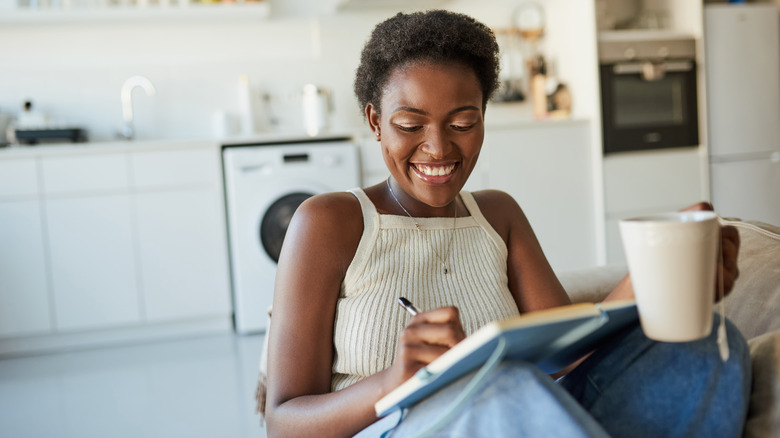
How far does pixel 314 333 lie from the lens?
3.53 feet

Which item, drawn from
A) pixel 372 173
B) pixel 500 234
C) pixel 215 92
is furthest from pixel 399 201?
pixel 215 92

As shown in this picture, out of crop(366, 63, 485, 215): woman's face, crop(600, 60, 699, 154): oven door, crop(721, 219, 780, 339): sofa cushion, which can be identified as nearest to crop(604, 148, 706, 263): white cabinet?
crop(600, 60, 699, 154): oven door

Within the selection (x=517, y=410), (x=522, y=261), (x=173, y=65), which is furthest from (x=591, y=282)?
(x=173, y=65)

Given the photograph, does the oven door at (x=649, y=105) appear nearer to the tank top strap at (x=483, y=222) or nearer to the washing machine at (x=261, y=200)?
the washing machine at (x=261, y=200)

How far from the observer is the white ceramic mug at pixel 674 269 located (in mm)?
714

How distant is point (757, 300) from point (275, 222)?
2.64 metres

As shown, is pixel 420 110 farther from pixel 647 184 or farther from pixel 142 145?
pixel 647 184

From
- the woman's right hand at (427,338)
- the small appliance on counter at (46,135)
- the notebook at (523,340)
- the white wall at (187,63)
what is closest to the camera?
the notebook at (523,340)

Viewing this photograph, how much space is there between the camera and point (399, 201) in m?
1.29

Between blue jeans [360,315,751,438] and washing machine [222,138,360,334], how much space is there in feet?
8.80

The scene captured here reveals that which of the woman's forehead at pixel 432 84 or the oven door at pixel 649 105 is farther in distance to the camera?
the oven door at pixel 649 105

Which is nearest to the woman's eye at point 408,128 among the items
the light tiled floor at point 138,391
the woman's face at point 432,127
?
the woman's face at point 432,127

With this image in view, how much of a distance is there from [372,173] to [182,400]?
1558mm

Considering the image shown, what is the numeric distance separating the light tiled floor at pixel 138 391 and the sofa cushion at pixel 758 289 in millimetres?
1472
